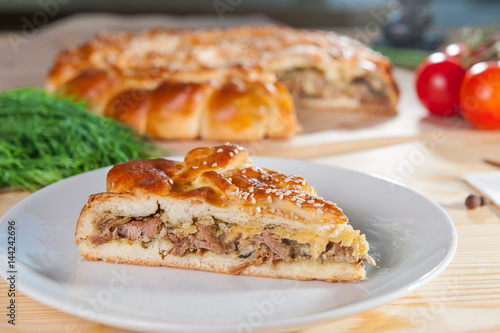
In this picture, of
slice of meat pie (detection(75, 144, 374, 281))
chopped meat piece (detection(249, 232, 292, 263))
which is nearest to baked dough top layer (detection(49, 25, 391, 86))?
slice of meat pie (detection(75, 144, 374, 281))

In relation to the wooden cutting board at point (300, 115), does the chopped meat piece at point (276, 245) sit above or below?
below

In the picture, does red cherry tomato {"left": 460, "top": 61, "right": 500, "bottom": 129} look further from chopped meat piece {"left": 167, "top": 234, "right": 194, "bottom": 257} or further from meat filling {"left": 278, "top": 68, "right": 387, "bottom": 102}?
chopped meat piece {"left": 167, "top": 234, "right": 194, "bottom": 257}

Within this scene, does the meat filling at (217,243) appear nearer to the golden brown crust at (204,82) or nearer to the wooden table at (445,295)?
the wooden table at (445,295)

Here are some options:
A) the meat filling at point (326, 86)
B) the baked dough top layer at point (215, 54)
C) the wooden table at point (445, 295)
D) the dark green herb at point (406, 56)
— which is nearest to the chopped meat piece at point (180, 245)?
the wooden table at point (445, 295)

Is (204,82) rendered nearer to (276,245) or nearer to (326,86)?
(326,86)

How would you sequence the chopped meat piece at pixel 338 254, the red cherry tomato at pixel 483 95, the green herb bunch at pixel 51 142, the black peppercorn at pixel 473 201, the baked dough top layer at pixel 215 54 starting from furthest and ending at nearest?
the baked dough top layer at pixel 215 54 → the red cherry tomato at pixel 483 95 → the green herb bunch at pixel 51 142 → the black peppercorn at pixel 473 201 → the chopped meat piece at pixel 338 254
